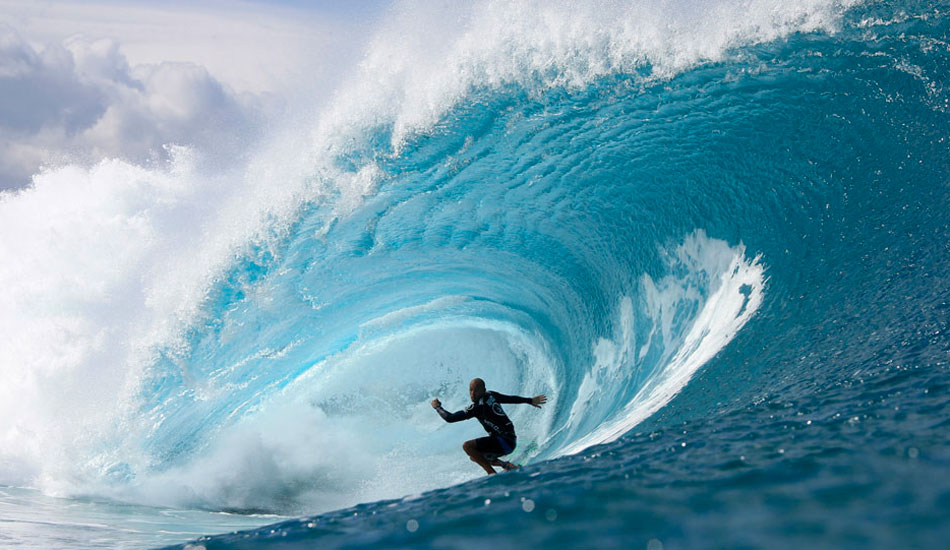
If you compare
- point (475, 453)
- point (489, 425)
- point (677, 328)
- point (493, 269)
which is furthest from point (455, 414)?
point (493, 269)

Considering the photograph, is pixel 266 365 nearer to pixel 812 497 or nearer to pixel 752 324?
pixel 752 324

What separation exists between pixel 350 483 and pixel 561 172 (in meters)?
5.09

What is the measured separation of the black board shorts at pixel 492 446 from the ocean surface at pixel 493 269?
10.9 inches

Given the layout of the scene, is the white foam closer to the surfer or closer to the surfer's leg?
the surfer

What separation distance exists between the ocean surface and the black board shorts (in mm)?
277

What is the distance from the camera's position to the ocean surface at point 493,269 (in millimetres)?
5848

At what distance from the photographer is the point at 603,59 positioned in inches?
327

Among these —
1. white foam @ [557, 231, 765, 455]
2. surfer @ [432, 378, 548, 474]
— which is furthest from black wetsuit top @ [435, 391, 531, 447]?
white foam @ [557, 231, 765, 455]

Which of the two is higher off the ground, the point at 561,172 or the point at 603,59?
the point at 603,59

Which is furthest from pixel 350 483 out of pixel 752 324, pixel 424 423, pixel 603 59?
pixel 603 59

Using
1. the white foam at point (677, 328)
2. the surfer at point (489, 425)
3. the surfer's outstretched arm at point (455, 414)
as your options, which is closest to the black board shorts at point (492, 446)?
the surfer at point (489, 425)

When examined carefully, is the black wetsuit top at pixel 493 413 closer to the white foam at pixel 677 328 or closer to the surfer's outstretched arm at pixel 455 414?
the surfer's outstretched arm at pixel 455 414

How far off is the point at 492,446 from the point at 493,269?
4635 mm

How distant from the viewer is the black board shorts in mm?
5727
